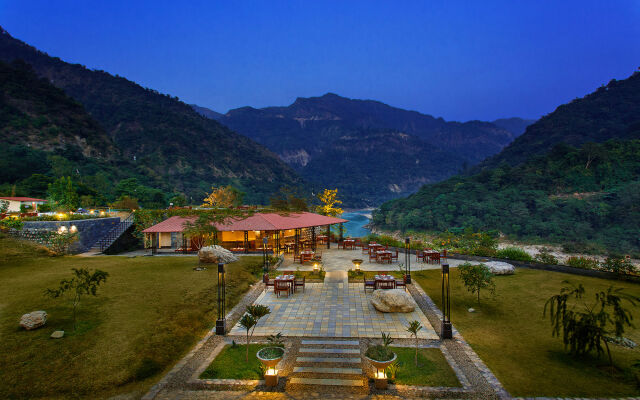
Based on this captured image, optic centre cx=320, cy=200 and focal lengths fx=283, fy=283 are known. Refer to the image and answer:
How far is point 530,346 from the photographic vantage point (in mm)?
7117

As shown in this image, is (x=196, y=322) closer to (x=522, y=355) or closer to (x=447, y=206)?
(x=522, y=355)

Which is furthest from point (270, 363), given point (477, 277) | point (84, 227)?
point (84, 227)

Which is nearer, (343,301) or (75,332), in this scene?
(75,332)

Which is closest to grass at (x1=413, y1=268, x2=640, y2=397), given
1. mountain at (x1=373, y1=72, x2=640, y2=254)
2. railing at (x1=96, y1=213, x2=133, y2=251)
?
railing at (x1=96, y1=213, x2=133, y2=251)

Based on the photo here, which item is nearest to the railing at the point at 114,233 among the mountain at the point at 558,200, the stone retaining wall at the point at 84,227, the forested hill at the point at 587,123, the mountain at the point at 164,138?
the stone retaining wall at the point at 84,227

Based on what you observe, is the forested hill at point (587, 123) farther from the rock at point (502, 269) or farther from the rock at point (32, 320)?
the rock at point (32, 320)

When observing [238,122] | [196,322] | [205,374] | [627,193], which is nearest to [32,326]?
[196,322]

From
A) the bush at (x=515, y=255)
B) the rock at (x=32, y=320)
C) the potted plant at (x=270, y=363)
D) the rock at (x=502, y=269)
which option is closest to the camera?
the potted plant at (x=270, y=363)

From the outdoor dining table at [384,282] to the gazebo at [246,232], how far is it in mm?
7236

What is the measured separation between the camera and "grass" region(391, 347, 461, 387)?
5781 mm

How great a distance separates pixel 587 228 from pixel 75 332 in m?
54.2

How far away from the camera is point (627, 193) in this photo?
1581 inches

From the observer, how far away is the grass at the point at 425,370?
19.0 ft

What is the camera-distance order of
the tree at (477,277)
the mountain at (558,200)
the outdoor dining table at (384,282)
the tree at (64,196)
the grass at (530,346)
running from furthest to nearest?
1. the mountain at (558,200)
2. the tree at (64,196)
3. the outdoor dining table at (384,282)
4. the tree at (477,277)
5. the grass at (530,346)
